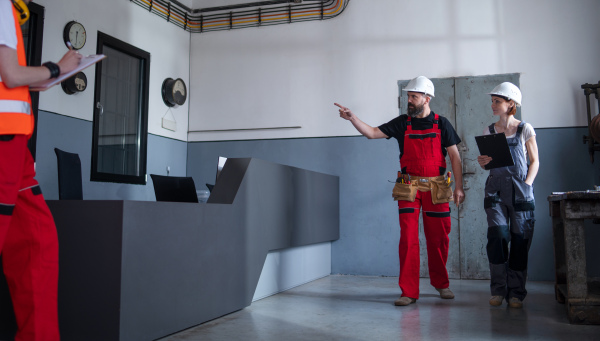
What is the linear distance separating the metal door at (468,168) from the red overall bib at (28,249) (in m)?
3.97

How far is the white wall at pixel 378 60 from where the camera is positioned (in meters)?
5.12

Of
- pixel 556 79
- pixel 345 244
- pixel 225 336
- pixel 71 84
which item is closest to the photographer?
pixel 225 336

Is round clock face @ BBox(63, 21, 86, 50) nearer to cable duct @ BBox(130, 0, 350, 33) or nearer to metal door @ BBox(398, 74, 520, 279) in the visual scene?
cable duct @ BBox(130, 0, 350, 33)

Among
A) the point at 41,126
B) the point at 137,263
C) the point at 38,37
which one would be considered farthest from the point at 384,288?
the point at 38,37

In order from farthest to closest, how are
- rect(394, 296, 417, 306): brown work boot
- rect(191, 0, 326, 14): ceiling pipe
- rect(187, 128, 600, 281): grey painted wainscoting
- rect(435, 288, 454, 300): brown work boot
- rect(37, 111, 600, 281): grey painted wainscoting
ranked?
rect(191, 0, 326, 14): ceiling pipe
rect(187, 128, 600, 281): grey painted wainscoting
rect(37, 111, 600, 281): grey painted wainscoting
rect(435, 288, 454, 300): brown work boot
rect(394, 296, 417, 306): brown work boot

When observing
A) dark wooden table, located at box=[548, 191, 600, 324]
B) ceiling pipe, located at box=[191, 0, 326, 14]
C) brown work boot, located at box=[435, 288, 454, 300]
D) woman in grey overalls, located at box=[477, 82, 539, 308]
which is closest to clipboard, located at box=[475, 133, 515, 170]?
woman in grey overalls, located at box=[477, 82, 539, 308]

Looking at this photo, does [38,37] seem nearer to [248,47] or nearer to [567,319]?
[248,47]

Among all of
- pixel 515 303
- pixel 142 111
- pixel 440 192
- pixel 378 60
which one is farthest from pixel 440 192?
pixel 142 111

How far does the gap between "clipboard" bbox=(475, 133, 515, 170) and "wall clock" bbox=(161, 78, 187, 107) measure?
3553 mm

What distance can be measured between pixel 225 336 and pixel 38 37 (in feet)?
9.66

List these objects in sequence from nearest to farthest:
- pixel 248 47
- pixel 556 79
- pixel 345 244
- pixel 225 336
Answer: pixel 225 336 < pixel 556 79 < pixel 345 244 < pixel 248 47

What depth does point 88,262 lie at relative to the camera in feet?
7.59

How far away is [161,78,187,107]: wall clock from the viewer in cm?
571

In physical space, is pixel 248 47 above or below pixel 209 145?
above
